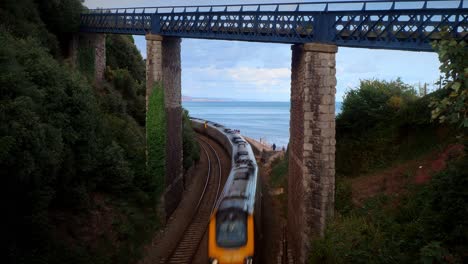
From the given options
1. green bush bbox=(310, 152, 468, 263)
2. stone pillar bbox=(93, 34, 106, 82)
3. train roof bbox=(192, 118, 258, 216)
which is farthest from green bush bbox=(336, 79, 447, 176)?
stone pillar bbox=(93, 34, 106, 82)

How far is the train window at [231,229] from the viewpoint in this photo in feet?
40.7

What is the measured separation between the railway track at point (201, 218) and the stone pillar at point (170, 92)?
180 centimetres

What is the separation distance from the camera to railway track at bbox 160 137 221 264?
16.7 metres

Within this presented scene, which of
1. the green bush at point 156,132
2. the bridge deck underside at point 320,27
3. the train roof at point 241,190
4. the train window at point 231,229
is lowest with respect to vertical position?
the train window at point 231,229

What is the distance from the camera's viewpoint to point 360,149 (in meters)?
18.8

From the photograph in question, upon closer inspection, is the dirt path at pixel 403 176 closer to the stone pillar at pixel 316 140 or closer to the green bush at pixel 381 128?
the green bush at pixel 381 128

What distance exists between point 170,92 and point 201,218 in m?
7.66

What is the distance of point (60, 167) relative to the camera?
1218 centimetres

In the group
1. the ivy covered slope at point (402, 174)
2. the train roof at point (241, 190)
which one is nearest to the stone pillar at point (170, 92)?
the train roof at point (241, 190)

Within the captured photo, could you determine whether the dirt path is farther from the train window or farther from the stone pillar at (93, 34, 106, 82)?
the stone pillar at (93, 34, 106, 82)

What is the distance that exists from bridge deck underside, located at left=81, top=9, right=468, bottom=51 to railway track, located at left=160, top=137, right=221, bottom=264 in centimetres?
1023

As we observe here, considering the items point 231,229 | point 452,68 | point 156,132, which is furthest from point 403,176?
point 156,132

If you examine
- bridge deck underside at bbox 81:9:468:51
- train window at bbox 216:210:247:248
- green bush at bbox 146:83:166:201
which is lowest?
train window at bbox 216:210:247:248

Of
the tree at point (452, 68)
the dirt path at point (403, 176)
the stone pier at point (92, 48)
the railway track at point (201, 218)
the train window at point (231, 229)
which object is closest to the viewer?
the tree at point (452, 68)
